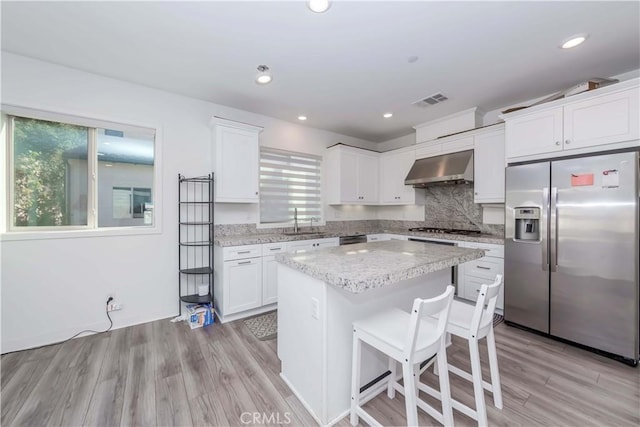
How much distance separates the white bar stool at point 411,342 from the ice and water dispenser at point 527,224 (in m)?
1.83

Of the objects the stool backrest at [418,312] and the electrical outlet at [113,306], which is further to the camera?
the electrical outlet at [113,306]

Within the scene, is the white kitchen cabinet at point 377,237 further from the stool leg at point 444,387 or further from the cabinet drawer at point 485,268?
the stool leg at point 444,387

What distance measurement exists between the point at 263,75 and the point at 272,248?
197 cm

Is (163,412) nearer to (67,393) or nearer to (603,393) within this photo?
(67,393)

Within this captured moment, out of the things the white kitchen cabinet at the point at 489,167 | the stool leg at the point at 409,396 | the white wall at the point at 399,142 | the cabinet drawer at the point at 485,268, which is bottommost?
the stool leg at the point at 409,396

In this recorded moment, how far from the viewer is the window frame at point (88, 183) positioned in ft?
7.75

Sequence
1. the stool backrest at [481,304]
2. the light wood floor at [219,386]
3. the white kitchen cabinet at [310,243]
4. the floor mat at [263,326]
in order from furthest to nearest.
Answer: the white kitchen cabinet at [310,243] → the floor mat at [263,326] → the light wood floor at [219,386] → the stool backrest at [481,304]

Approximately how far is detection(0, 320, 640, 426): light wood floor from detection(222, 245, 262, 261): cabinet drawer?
855 mm

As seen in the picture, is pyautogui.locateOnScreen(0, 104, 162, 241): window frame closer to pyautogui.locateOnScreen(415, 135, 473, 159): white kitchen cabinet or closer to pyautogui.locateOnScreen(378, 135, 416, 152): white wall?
pyautogui.locateOnScreen(415, 135, 473, 159): white kitchen cabinet

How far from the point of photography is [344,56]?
7.68 ft

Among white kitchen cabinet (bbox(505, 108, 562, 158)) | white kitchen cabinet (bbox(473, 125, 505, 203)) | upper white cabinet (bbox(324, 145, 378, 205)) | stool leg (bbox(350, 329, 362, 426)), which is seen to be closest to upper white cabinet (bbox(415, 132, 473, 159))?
white kitchen cabinet (bbox(473, 125, 505, 203))

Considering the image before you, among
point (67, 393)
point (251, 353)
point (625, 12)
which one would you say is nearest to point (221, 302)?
point (251, 353)

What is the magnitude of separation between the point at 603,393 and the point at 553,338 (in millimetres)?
782

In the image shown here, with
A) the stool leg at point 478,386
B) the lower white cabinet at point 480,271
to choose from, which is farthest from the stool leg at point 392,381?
the lower white cabinet at point 480,271
